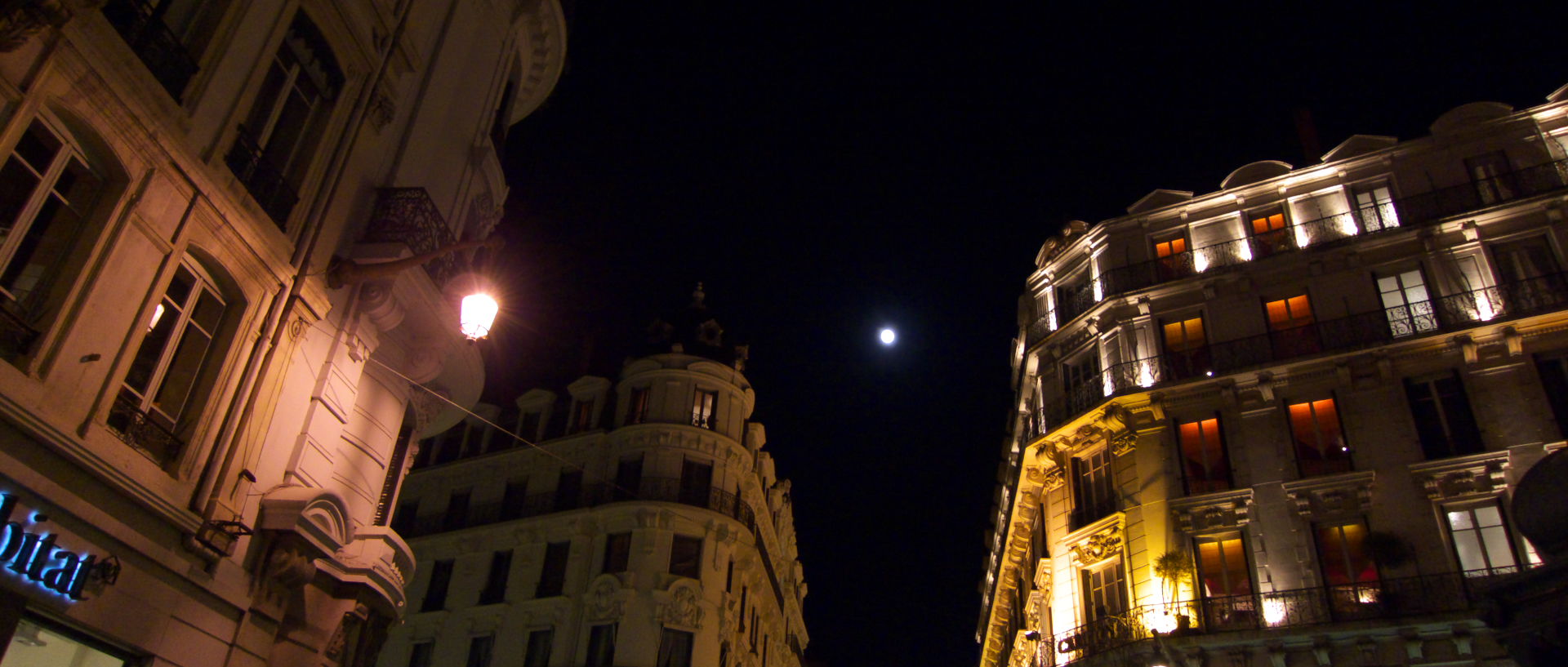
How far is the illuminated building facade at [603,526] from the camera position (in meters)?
32.6

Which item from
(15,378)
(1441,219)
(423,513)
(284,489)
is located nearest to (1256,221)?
(1441,219)

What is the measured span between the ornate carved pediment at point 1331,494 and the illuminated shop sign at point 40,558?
24027mm

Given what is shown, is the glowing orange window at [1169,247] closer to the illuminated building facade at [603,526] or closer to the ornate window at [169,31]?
the illuminated building facade at [603,526]

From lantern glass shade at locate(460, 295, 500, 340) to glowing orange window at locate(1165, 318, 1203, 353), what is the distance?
70.8ft

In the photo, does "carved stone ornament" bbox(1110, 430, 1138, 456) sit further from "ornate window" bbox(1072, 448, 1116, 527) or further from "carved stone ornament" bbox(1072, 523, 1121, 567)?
"carved stone ornament" bbox(1072, 523, 1121, 567)

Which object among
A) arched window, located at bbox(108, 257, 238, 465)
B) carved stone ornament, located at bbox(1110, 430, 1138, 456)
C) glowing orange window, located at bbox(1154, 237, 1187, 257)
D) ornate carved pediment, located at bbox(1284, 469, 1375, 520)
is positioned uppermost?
glowing orange window, located at bbox(1154, 237, 1187, 257)

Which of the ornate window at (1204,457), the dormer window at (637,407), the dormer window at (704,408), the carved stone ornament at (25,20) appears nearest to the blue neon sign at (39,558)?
the carved stone ornament at (25,20)

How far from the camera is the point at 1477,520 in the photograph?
2109cm

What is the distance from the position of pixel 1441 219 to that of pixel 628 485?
2738 centimetres

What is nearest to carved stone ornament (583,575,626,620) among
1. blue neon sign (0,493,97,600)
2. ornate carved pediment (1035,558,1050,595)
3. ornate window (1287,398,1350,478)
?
ornate carved pediment (1035,558,1050,595)

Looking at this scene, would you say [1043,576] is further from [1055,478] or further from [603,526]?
[603,526]

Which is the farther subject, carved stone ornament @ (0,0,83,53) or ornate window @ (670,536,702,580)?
ornate window @ (670,536,702,580)

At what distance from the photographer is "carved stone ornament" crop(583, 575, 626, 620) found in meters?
32.2

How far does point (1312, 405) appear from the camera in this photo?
24469 mm
